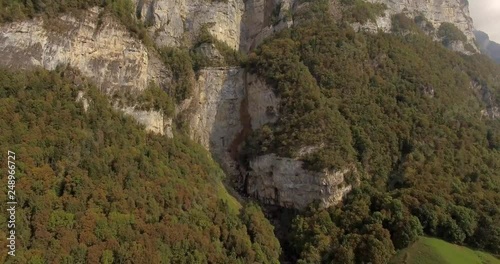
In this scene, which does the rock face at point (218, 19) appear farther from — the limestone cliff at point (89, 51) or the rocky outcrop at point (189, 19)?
the limestone cliff at point (89, 51)

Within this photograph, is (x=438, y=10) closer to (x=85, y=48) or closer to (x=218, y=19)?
(x=218, y=19)

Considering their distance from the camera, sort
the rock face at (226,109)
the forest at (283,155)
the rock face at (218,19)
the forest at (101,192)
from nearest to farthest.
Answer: the forest at (101,192)
the forest at (283,155)
the rock face at (226,109)
the rock face at (218,19)

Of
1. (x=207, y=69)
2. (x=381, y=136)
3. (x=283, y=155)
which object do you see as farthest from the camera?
(x=207, y=69)

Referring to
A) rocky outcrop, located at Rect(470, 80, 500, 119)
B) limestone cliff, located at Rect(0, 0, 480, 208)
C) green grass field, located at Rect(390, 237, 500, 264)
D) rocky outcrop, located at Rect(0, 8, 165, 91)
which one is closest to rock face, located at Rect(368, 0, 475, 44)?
limestone cliff, located at Rect(0, 0, 480, 208)

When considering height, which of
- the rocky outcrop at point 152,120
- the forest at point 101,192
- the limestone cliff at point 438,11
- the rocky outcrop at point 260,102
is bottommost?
the forest at point 101,192

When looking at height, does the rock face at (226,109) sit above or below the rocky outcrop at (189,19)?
below

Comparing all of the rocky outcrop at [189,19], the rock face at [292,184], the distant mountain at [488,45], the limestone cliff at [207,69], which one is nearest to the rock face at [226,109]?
the limestone cliff at [207,69]

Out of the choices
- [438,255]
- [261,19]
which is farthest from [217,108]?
[438,255]
